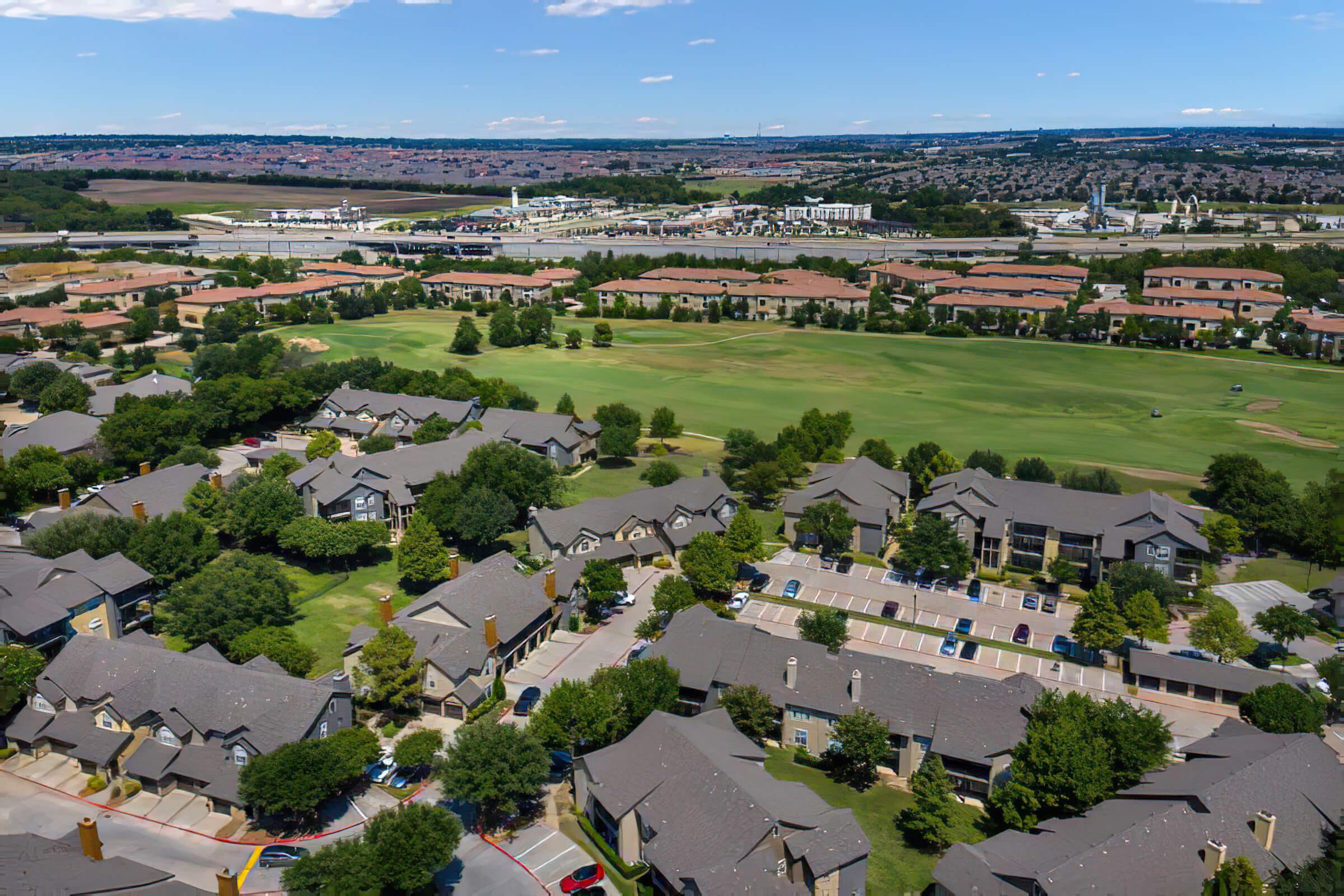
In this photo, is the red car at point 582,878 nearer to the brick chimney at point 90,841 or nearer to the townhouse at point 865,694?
the townhouse at point 865,694

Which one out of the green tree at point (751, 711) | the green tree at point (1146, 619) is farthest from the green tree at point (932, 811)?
the green tree at point (1146, 619)

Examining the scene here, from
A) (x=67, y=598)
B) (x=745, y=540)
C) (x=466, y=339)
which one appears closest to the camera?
(x=67, y=598)

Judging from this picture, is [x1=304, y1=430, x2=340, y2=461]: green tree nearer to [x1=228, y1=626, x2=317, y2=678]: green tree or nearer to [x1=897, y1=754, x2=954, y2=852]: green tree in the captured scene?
[x1=228, y1=626, x2=317, y2=678]: green tree

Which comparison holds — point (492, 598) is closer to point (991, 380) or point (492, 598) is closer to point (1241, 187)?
point (991, 380)

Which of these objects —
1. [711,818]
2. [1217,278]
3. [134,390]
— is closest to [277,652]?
[711,818]

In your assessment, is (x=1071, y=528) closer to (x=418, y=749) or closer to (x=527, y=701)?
(x=527, y=701)

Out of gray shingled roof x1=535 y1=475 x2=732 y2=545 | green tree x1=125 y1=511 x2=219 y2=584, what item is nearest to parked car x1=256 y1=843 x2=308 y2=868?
green tree x1=125 y1=511 x2=219 y2=584
